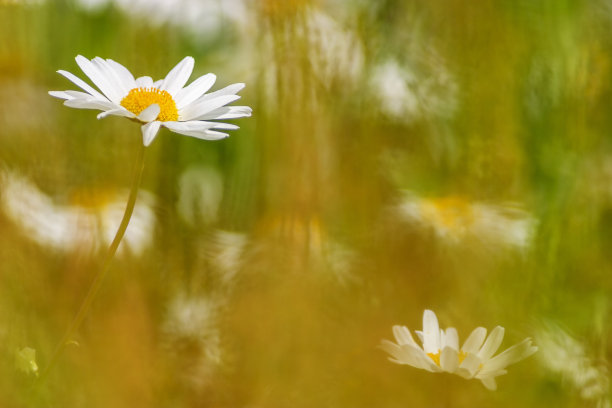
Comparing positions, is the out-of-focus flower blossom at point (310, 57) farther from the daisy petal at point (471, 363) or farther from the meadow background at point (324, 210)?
the daisy petal at point (471, 363)

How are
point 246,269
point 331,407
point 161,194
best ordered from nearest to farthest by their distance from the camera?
point 331,407 → point 246,269 → point 161,194

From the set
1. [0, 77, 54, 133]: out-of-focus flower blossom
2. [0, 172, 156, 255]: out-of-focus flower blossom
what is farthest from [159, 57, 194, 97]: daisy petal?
[0, 77, 54, 133]: out-of-focus flower blossom

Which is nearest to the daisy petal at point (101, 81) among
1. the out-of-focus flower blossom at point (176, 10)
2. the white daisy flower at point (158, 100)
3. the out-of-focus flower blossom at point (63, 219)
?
the white daisy flower at point (158, 100)

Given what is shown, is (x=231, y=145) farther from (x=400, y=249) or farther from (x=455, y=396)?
(x=455, y=396)

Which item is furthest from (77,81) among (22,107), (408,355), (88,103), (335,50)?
(22,107)

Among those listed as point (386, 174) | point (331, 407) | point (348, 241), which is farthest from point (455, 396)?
point (386, 174)

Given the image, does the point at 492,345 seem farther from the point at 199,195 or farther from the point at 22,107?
the point at 22,107

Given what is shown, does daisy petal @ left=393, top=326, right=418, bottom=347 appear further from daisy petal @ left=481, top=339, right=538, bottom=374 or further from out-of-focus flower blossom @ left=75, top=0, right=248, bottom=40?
out-of-focus flower blossom @ left=75, top=0, right=248, bottom=40
